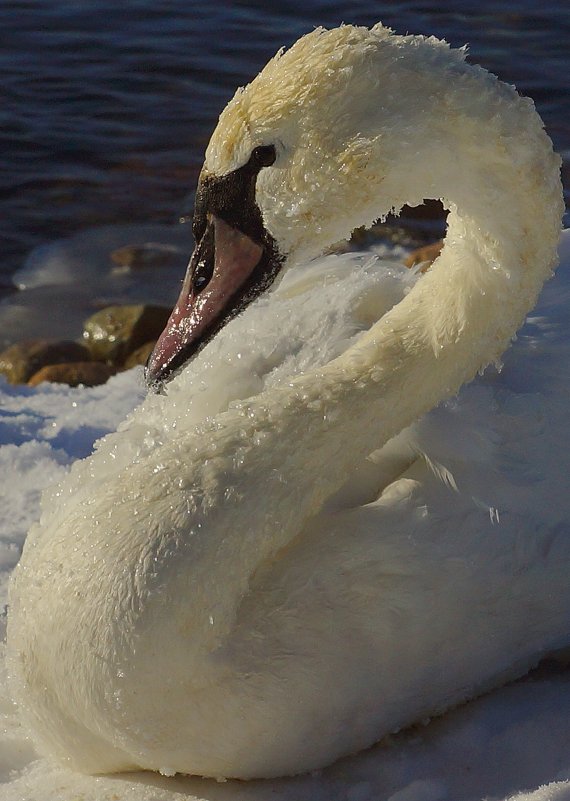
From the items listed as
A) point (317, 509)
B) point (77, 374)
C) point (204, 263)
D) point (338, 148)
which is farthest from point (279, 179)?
point (77, 374)

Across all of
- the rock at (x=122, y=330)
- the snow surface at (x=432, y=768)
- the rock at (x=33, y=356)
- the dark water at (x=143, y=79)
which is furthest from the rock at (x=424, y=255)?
the snow surface at (x=432, y=768)

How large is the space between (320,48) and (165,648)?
1440mm

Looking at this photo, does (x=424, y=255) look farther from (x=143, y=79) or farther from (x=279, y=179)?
(x=279, y=179)

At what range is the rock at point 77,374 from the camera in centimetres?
726

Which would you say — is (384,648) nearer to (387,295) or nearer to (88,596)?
(88,596)

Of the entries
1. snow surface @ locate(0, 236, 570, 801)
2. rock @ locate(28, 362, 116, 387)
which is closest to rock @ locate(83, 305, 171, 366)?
rock @ locate(28, 362, 116, 387)

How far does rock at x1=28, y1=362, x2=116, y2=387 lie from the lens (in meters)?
7.26

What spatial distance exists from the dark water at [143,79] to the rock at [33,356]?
1400 millimetres

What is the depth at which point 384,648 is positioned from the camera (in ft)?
10.7

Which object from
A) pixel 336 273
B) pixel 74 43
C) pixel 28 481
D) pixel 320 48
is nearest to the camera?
pixel 320 48

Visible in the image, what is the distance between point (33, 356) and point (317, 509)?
4.70 meters

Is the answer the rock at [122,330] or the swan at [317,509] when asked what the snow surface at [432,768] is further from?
the rock at [122,330]

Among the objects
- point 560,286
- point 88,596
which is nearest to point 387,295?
point 560,286

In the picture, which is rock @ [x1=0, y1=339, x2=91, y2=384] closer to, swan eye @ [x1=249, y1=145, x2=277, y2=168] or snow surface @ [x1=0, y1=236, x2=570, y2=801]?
snow surface @ [x1=0, y1=236, x2=570, y2=801]
